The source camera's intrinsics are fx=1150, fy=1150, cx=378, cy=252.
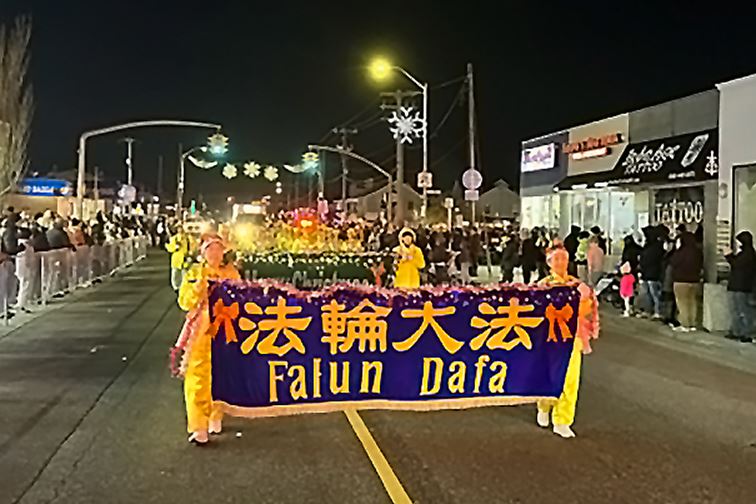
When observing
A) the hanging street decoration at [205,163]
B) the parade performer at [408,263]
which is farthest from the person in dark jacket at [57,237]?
the hanging street decoration at [205,163]

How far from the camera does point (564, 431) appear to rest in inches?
412

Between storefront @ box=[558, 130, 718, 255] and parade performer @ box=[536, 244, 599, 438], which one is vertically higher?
storefront @ box=[558, 130, 718, 255]

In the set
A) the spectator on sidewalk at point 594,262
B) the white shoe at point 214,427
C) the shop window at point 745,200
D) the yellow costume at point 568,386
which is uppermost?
the shop window at point 745,200

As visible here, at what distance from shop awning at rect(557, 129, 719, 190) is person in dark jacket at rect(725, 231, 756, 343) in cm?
785

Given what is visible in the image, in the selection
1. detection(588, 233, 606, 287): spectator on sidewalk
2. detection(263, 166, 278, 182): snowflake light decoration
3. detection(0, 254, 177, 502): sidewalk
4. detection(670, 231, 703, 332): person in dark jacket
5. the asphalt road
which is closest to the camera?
the asphalt road

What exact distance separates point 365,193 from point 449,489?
12278cm

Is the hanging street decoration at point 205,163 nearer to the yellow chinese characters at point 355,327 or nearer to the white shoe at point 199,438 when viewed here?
the yellow chinese characters at point 355,327

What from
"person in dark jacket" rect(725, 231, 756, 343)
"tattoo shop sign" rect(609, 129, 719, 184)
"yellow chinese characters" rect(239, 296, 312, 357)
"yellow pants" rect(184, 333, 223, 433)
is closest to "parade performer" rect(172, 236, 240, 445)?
"yellow pants" rect(184, 333, 223, 433)

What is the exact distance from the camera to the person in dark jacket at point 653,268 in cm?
2286

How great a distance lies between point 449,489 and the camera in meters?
8.27

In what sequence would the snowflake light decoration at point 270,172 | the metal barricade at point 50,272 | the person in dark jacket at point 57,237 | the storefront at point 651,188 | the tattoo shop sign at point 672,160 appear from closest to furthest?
the metal barricade at point 50,272, the tattoo shop sign at point 672,160, the person in dark jacket at point 57,237, the storefront at point 651,188, the snowflake light decoration at point 270,172

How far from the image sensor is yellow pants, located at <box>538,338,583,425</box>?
1053 cm

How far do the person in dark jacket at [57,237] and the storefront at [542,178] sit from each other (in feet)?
64.0

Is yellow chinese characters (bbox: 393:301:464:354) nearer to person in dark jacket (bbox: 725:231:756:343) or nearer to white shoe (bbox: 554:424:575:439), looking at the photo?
white shoe (bbox: 554:424:575:439)
